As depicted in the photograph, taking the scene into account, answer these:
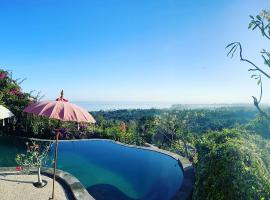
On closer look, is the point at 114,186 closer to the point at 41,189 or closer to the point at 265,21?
the point at 41,189

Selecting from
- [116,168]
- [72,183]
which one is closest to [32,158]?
[72,183]

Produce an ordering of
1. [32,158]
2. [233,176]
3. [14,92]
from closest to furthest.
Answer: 1. [233,176]
2. [32,158]
3. [14,92]

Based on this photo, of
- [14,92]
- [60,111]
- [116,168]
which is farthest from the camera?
[14,92]

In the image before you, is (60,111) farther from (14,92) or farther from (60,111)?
(14,92)

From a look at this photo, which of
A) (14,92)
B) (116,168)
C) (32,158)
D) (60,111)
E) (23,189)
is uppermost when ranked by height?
(14,92)

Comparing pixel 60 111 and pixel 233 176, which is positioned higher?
pixel 60 111

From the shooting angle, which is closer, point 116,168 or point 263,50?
point 263,50
